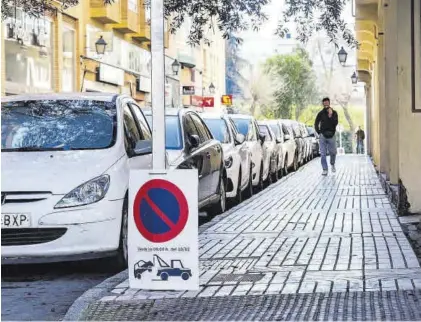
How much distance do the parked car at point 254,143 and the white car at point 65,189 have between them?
810cm

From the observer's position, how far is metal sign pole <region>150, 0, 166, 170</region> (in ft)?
21.4

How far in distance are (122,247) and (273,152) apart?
13003 millimetres

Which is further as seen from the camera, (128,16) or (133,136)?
(128,16)

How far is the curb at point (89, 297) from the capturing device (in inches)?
241

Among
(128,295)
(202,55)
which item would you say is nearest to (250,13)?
(128,295)

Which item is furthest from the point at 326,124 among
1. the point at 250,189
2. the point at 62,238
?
the point at 62,238

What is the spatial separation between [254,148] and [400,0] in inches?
264

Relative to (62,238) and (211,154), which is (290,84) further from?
(62,238)

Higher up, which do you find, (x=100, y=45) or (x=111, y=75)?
(x=100, y=45)

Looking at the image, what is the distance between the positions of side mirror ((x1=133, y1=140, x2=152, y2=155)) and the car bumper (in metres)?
1.13

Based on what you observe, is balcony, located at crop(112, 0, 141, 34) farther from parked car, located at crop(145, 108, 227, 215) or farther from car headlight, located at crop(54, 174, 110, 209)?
car headlight, located at crop(54, 174, 110, 209)

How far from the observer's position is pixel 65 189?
24.9 feet

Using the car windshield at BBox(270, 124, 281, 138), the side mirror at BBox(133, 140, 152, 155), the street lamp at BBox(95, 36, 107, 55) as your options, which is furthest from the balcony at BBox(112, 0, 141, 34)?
the side mirror at BBox(133, 140, 152, 155)

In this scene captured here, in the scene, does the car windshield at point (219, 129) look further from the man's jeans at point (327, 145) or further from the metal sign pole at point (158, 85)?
the metal sign pole at point (158, 85)
